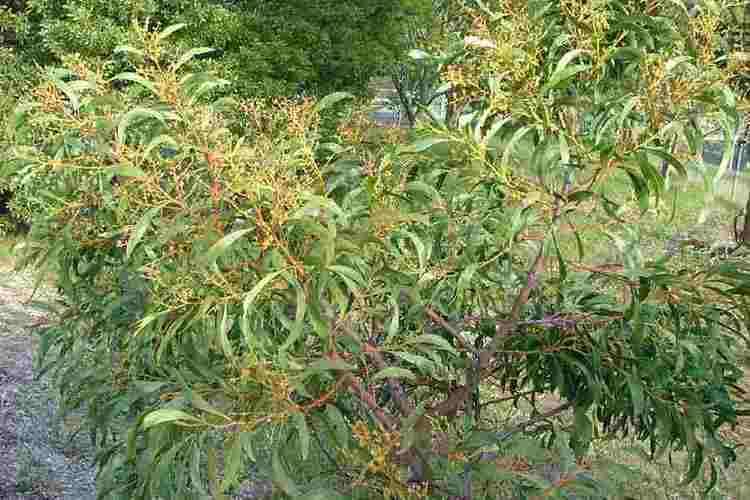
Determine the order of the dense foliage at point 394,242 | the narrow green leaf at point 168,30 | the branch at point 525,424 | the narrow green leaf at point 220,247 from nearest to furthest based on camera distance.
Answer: the narrow green leaf at point 220,247
the dense foliage at point 394,242
the narrow green leaf at point 168,30
the branch at point 525,424

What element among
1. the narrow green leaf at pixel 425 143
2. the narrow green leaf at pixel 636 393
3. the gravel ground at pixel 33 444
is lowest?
the gravel ground at pixel 33 444

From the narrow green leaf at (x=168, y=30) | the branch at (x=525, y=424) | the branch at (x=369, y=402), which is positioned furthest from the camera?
the branch at (x=525, y=424)

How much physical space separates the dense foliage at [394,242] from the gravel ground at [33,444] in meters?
1.34

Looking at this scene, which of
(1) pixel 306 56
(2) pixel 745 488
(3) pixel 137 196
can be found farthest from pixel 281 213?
(1) pixel 306 56

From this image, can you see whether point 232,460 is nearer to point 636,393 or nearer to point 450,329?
point 450,329

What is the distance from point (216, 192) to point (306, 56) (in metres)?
11.3

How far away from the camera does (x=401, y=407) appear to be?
235 centimetres

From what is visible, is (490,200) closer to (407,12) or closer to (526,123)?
(526,123)

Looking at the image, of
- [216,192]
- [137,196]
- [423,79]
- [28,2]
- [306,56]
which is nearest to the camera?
[216,192]

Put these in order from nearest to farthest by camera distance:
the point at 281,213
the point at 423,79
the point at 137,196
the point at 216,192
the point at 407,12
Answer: the point at 281,213 → the point at 216,192 → the point at 137,196 → the point at 407,12 → the point at 423,79

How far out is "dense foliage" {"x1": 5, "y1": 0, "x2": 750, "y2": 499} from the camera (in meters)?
1.83

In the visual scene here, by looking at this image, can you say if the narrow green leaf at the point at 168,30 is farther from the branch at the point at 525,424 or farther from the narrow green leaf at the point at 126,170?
the branch at the point at 525,424

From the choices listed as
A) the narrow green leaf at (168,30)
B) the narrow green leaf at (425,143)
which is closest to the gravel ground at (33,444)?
the narrow green leaf at (168,30)

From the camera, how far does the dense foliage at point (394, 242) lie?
1.83 metres
